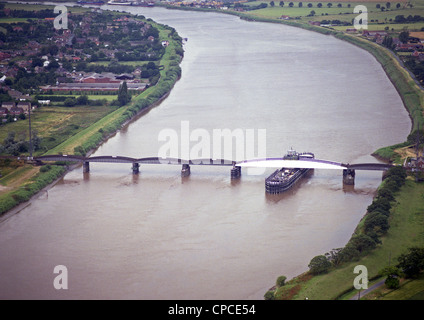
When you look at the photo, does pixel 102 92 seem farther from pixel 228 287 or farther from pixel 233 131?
pixel 228 287

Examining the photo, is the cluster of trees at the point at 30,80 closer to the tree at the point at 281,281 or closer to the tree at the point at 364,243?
the tree at the point at 364,243

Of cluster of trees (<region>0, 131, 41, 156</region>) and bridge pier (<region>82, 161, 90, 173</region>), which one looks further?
cluster of trees (<region>0, 131, 41, 156</region>)

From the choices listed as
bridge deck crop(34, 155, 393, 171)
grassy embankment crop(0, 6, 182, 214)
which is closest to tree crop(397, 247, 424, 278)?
bridge deck crop(34, 155, 393, 171)

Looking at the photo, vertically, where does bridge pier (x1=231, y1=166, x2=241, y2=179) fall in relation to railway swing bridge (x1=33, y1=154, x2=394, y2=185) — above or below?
below

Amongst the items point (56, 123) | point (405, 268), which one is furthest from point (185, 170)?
point (405, 268)

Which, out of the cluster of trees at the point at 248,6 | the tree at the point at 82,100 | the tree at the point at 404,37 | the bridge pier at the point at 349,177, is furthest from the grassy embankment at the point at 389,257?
the cluster of trees at the point at 248,6

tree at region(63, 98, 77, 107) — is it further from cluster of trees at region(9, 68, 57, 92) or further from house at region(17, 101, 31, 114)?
cluster of trees at region(9, 68, 57, 92)
